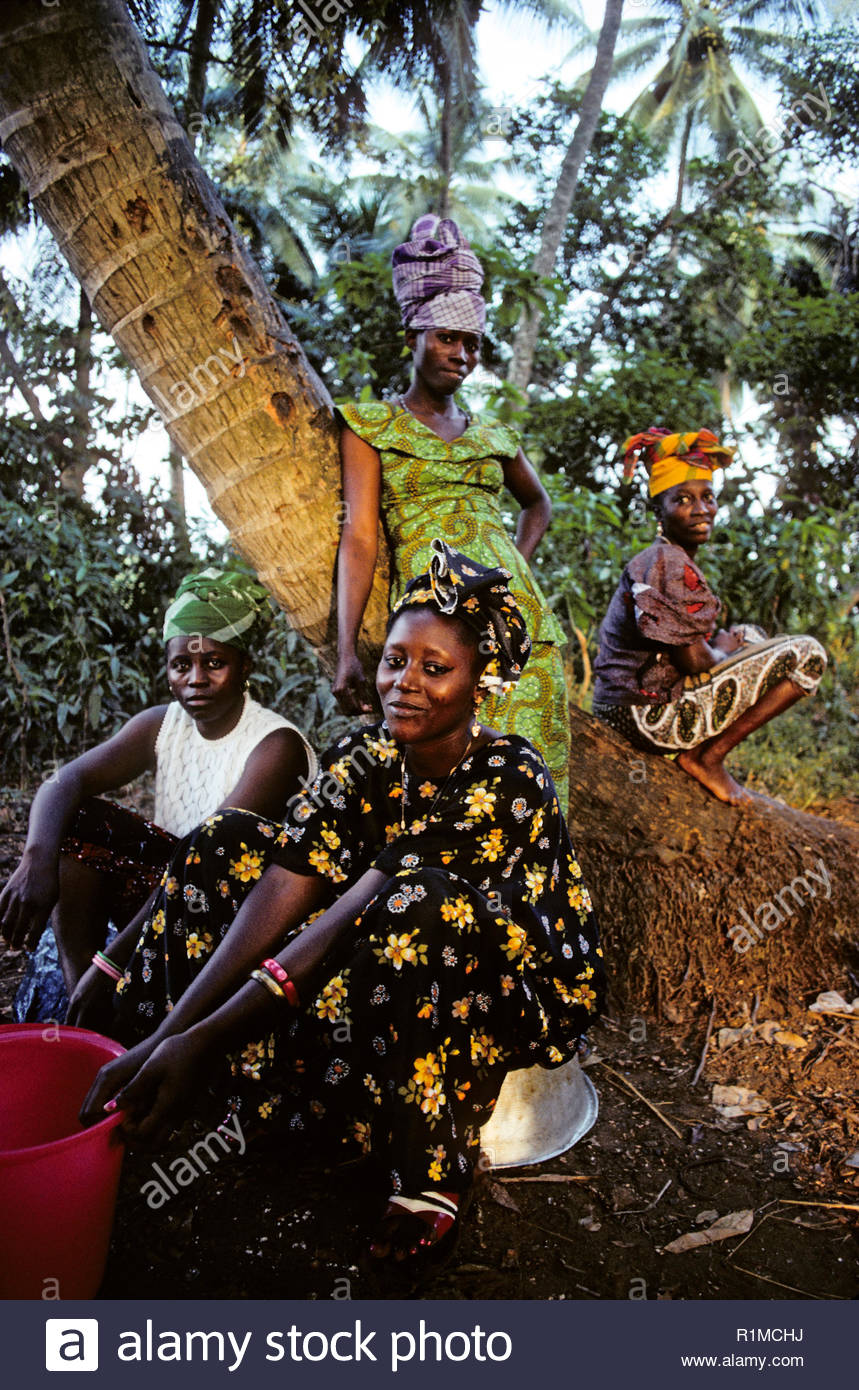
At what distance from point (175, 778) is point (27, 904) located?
0.57 m

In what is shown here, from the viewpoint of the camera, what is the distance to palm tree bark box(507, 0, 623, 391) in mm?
8539

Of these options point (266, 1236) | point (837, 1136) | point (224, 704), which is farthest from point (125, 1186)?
point (837, 1136)

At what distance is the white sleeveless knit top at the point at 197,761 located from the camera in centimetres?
260

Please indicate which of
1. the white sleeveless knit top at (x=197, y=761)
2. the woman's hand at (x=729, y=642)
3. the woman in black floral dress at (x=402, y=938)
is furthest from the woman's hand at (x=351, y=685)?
the woman's hand at (x=729, y=642)

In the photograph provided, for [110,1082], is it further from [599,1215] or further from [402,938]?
[599,1215]

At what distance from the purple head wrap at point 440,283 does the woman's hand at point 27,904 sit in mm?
1899

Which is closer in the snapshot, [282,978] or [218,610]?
[282,978]

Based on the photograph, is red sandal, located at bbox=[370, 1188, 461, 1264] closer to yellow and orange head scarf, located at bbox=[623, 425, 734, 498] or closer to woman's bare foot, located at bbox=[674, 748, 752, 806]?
woman's bare foot, located at bbox=[674, 748, 752, 806]

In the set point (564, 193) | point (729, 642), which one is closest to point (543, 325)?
point (564, 193)

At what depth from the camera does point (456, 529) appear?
2.71m

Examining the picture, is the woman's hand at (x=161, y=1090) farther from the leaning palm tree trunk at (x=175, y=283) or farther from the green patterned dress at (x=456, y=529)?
the leaning palm tree trunk at (x=175, y=283)

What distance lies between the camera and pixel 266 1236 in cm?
186

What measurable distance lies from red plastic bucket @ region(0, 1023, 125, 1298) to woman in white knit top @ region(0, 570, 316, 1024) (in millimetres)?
508

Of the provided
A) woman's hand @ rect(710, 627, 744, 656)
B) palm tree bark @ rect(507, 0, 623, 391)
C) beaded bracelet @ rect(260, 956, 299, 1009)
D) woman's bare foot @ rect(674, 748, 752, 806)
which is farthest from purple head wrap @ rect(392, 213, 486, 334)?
palm tree bark @ rect(507, 0, 623, 391)
